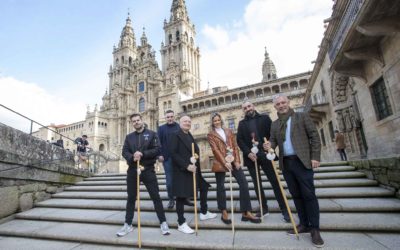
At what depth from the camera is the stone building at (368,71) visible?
5.84 meters

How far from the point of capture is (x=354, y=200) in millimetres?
4324

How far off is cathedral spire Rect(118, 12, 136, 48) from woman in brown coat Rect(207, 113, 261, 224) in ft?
216

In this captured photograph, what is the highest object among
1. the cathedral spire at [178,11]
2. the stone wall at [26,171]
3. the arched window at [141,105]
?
the cathedral spire at [178,11]

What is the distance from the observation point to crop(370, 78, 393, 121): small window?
7195 mm

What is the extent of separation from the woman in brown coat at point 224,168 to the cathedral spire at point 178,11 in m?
57.3

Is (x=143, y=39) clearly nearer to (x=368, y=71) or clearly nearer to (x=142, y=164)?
(x=368, y=71)

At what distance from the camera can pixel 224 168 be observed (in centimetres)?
412

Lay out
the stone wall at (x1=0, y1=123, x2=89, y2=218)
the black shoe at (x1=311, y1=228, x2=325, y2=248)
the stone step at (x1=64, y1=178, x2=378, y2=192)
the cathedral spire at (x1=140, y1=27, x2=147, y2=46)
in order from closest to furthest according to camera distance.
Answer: the black shoe at (x1=311, y1=228, x2=325, y2=248) → the stone step at (x1=64, y1=178, x2=378, y2=192) → the stone wall at (x1=0, y1=123, x2=89, y2=218) → the cathedral spire at (x1=140, y1=27, x2=147, y2=46)

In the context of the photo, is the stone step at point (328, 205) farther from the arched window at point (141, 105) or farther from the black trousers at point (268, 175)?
the arched window at point (141, 105)

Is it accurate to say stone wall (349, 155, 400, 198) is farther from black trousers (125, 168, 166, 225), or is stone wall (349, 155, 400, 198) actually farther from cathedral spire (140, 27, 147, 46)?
cathedral spire (140, 27, 147, 46)

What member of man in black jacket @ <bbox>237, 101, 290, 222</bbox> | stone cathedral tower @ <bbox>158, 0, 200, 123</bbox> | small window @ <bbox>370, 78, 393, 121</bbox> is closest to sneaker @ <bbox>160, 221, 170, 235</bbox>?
man in black jacket @ <bbox>237, 101, 290, 222</bbox>

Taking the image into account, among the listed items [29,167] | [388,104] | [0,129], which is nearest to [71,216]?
[29,167]

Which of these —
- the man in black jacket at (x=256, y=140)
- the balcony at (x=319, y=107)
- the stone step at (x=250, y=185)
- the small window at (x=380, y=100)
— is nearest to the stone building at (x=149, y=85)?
the balcony at (x=319, y=107)

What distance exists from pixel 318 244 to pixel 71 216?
16.9 ft
